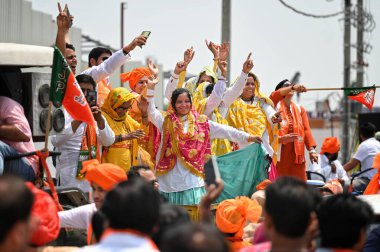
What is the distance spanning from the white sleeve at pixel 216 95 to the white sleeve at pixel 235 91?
0.20 m

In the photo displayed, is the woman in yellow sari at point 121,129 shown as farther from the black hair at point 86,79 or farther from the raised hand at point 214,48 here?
the raised hand at point 214,48

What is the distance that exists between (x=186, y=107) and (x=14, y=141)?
2.66 m

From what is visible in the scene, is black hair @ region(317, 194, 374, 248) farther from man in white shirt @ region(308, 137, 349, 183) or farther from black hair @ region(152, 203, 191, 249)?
man in white shirt @ region(308, 137, 349, 183)

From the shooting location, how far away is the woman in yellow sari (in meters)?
Result: 9.78

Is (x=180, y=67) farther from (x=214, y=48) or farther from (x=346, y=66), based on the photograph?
(x=346, y=66)

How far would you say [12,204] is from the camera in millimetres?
4129

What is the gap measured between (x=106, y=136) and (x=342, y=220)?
182 inches

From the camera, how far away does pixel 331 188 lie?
1010 cm

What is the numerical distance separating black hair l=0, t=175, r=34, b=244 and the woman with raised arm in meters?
5.89

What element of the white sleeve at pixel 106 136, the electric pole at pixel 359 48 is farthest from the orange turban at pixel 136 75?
the electric pole at pixel 359 48

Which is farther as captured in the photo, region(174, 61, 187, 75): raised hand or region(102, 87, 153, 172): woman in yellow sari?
region(174, 61, 187, 75): raised hand

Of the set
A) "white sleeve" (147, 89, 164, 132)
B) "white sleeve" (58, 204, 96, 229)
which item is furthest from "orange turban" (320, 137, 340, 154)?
"white sleeve" (58, 204, 96, 229)

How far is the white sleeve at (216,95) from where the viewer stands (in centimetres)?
1110

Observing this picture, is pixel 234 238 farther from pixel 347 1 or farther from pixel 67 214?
pixel 347 1
